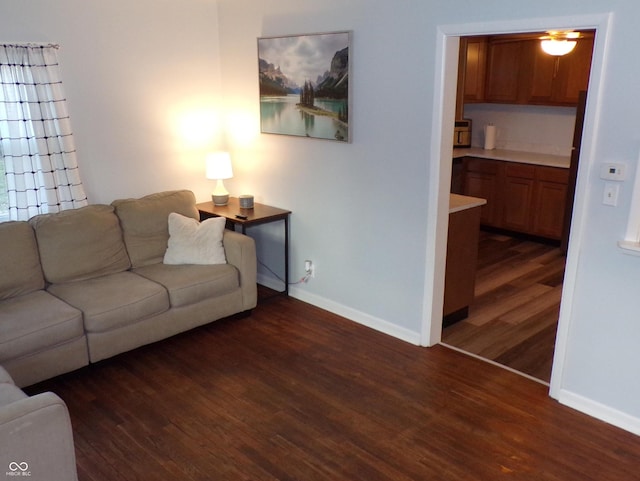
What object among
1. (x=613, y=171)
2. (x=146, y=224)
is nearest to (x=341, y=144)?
(x=146, y=224)

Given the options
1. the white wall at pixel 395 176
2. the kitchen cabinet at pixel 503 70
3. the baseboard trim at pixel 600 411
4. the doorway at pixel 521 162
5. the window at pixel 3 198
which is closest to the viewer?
the white wall at pixel 395 176

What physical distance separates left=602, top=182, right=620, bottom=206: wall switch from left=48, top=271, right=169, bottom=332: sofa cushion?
2564mm

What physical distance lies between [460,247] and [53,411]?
2.71m

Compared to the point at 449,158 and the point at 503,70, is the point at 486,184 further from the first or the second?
the point at 449,158

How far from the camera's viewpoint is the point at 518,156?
6.05m

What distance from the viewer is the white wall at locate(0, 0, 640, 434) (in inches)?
110

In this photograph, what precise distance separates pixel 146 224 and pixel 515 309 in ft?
9.11

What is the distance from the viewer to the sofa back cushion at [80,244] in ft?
11.8

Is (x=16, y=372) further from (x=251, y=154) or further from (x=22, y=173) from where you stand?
(x=251, y=154)

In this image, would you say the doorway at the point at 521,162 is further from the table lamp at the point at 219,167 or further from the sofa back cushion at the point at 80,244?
the sofa back cushion at the point at 80,244

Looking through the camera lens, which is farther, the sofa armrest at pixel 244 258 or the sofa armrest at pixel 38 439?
the sofa armrest at pixel 244 258

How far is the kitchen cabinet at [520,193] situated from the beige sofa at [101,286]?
3166 millimetres

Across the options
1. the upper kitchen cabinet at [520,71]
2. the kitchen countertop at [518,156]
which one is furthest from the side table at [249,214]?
the kitchen countertop at [518,156]

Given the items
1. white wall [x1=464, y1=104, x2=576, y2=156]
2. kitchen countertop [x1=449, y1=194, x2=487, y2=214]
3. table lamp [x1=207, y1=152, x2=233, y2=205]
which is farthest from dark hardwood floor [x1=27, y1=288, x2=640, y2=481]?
white wall [x1=464, y1=104, x2=576, y2=156]
